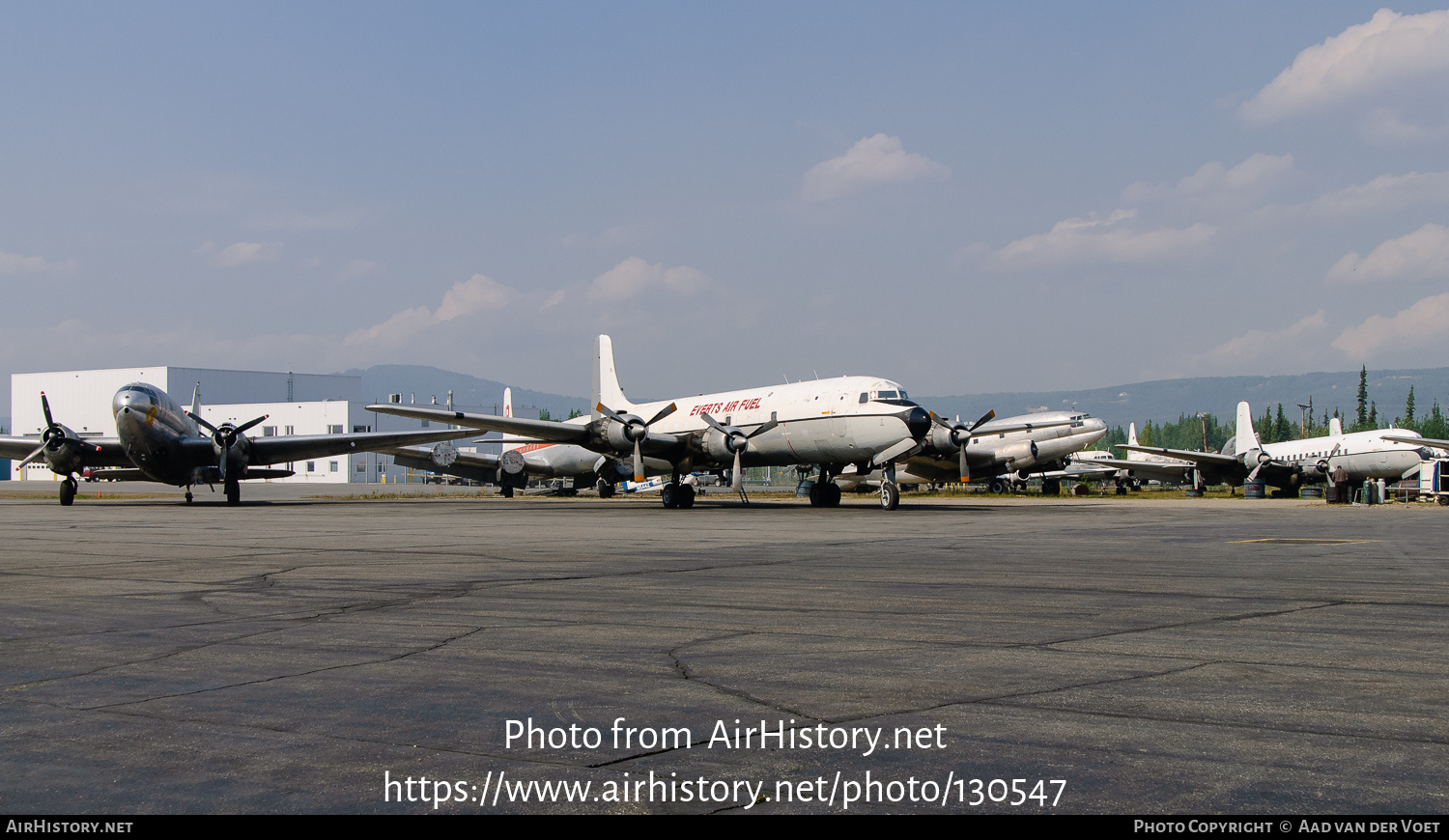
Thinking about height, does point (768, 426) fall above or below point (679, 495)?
above

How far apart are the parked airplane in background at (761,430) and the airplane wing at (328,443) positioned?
508 centimetres

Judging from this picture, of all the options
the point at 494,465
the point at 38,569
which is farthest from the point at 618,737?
the point at 494,465

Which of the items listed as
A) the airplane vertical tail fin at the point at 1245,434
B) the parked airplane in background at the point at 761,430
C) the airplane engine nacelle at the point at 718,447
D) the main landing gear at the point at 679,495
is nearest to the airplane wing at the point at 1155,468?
the airplane vertical tail fin at the point at 1245,434

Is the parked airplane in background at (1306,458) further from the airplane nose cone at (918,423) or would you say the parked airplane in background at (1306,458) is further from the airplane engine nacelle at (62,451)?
the airplane engine nacelle at (62,451)

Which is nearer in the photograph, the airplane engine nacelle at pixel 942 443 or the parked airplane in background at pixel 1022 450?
the airplane engine nacelle at pixel 942 443

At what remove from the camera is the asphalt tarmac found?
4285 mm

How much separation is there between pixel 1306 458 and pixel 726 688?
71.7 m

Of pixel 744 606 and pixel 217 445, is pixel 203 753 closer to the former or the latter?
pixel 744 606

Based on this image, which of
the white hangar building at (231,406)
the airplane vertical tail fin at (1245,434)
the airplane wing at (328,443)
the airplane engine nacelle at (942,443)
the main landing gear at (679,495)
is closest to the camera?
the airplane engine nacelle at (942,443)

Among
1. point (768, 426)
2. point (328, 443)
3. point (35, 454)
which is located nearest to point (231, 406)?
point (35, 454)

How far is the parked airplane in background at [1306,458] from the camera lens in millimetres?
60656

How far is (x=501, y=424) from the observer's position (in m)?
39.0

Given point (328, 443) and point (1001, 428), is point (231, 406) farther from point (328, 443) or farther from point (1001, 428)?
point (1001, 428)
